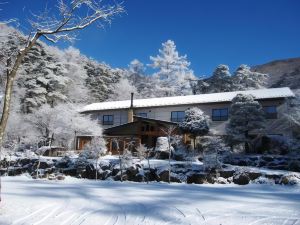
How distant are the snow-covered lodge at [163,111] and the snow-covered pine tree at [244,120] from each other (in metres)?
4.20

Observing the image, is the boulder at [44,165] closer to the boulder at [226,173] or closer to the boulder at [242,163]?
the boulder at [226,173]

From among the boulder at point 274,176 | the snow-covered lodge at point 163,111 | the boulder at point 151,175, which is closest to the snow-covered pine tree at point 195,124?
the snow-covered lodge at point 163,111

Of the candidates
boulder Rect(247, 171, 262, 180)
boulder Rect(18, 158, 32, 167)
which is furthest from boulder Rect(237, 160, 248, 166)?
boulder Rect(18, 158, 32, 167)

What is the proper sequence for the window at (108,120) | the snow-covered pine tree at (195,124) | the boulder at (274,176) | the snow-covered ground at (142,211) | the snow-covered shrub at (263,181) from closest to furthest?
the snow-covered ground at (142,211), the snow-covered shrub at (263,181), the boulder at (274,176), the snow-covered pine tree at (195,124), the window at (108,120)

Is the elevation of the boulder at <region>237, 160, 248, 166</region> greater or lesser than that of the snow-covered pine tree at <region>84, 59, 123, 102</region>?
lesser

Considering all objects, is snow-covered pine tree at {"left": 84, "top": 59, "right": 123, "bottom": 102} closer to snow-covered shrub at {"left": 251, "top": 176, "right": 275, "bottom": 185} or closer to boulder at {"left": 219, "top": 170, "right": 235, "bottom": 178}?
boulder at {"left": 219, "top": 170, "right": 235, "bottom": 178}

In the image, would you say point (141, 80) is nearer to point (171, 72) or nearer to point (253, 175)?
point (171, 72)

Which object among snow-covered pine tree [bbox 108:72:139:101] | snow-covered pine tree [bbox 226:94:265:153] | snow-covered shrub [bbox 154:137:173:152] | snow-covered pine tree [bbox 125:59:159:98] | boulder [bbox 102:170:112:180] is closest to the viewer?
boulder [bbox 102:170:112:180]

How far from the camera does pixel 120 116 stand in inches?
1393

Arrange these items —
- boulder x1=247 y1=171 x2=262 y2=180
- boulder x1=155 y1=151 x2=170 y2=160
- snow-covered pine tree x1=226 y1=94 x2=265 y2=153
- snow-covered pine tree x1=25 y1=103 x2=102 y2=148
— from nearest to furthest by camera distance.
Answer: boulder x1=247 y1=171 x2=262 y2=180, boulder x1=155 y1=151 x2=170 y2=160, snow-covered pine tree x1=226 y1=94 x2=265 y2=153, snow-covered pine tree x1=25 y1=103 x2=102 y2=148

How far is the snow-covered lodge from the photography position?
27562mm

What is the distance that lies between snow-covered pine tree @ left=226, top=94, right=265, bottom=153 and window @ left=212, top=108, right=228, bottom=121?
5862 mm

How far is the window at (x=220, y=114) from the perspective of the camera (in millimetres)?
30000

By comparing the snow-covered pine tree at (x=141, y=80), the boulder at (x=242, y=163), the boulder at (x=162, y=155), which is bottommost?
the boulder at (x=242, y=163)
